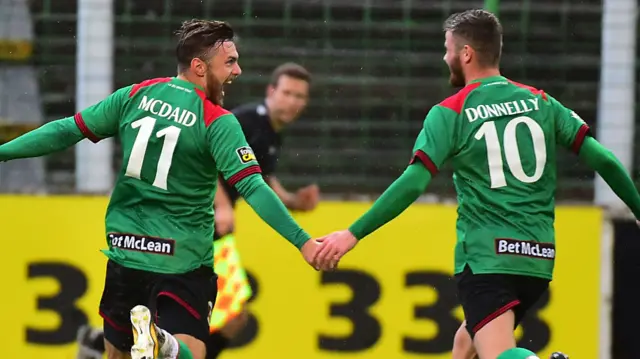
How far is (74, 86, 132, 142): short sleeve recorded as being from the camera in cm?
572

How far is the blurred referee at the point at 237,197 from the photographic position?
727 cm

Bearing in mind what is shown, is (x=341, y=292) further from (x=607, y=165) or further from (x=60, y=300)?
(x=607, y=165)

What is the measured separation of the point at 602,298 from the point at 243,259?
2302 mm

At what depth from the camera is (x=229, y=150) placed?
5508mm

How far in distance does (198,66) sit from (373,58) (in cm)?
296

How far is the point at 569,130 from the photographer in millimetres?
5680

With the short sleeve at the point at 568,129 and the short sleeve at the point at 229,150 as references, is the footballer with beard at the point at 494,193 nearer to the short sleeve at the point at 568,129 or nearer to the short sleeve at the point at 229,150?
the short sleeve at the point at 568,129

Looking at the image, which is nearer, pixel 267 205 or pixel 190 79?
pixel 267 205

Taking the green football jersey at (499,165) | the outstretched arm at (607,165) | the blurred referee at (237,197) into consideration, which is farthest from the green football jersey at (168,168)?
the outstretched arm at (607,165)

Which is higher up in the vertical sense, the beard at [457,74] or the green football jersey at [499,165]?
the beard at [457,74]


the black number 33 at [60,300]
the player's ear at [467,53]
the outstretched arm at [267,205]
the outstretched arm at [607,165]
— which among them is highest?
the player's ear at [467,53]

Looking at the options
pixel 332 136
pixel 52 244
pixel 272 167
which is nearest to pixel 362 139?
pixel 332 136

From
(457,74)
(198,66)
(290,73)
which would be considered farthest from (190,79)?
(290,73)

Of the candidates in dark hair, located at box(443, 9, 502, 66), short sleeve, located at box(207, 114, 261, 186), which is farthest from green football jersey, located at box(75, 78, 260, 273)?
dark hair, located at box(443, 9, 502, 66)
